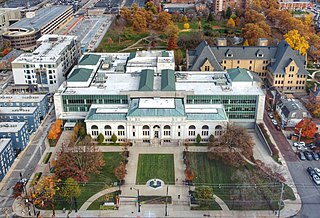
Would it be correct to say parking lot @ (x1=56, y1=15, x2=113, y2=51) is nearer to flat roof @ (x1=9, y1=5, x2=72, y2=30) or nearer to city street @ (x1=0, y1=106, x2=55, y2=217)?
flat roof @ (x1=9, y1=5, x2=72, y2=30)

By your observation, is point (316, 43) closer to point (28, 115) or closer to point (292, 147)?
point (292, 147)

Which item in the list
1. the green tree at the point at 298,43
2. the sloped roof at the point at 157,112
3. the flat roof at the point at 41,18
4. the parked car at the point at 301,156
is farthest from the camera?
the flat roof at the point at 41,18

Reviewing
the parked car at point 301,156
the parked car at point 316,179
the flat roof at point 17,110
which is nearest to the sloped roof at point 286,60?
the parked car at point 301,156

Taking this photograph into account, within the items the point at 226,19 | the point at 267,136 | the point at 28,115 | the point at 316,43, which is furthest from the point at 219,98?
the point at 226,19

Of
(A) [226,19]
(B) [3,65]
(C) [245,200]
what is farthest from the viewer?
(A) [226,19]

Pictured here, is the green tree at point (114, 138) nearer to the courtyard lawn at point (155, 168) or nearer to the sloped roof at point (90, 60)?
the courtyard lawn at point (155, 168)

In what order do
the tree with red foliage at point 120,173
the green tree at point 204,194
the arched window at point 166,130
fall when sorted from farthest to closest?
the arched window at point 166,130, the tree with red foliage at point 120,173, the green tree at point 204,194

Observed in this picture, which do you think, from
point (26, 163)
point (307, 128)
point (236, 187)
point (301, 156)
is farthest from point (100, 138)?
point (307, 128)
